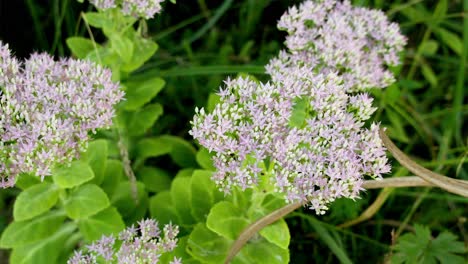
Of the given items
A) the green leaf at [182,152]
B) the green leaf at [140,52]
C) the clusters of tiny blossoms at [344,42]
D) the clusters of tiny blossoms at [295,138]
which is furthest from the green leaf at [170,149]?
the clusters of tiny blossoms at [295,138]

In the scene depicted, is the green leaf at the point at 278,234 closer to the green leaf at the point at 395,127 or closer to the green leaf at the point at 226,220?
the green leaf at the point at 226,220

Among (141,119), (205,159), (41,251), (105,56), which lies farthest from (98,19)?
(41,251)

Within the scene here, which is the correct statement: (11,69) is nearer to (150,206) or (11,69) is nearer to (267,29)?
(150,206)

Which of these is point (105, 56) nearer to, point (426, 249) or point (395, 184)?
point (395, 184)

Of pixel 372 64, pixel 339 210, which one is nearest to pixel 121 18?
pixel 372 64

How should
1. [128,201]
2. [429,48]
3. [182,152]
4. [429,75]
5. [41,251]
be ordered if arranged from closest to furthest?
[41,251], [128,201], [182,152], [429,75], [429,48]

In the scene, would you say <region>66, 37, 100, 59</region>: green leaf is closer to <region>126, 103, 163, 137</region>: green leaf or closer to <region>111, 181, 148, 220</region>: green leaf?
<region>126, 103, 163, 137</region>: green leaf
